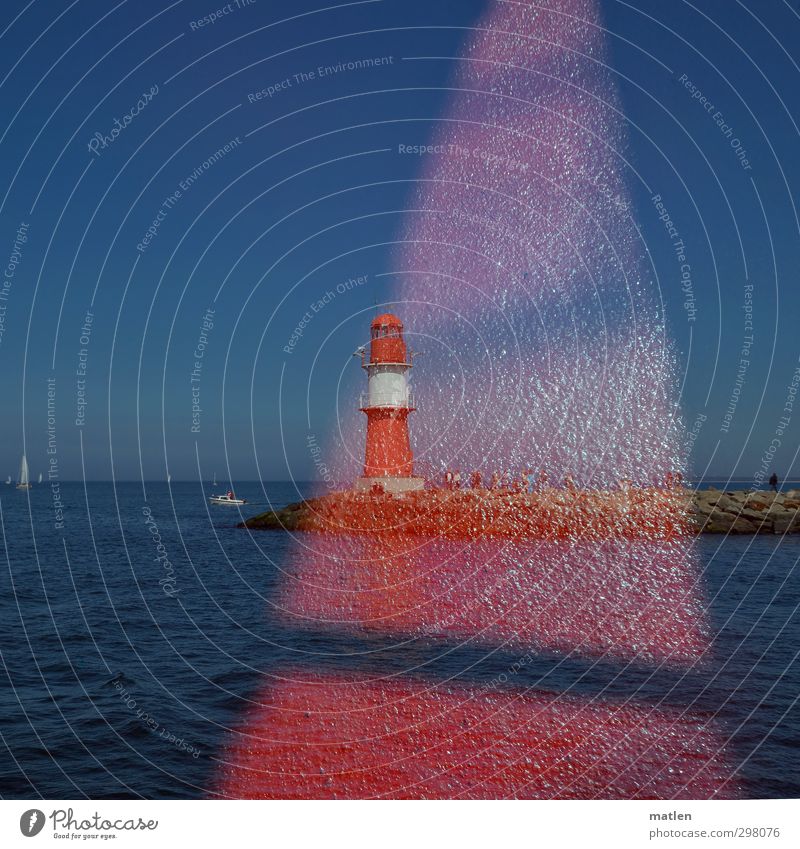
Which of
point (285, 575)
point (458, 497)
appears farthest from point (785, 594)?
point (285, 575)

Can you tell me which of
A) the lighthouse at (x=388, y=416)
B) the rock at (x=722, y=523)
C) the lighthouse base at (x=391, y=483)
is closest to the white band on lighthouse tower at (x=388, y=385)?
the lighthouse at (x=388, y=416)

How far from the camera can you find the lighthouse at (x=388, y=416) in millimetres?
46969

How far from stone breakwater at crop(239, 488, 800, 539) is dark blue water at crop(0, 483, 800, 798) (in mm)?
9288

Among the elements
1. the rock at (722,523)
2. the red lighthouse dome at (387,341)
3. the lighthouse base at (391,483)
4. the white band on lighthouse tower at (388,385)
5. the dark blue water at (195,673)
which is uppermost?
the red lighthouse dome at (387,341)

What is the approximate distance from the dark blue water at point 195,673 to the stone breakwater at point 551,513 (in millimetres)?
9288

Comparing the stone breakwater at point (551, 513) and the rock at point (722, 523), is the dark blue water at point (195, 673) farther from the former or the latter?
the rock at point (722, 523)

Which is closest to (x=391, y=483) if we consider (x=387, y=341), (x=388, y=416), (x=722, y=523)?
(x=388, y=416)

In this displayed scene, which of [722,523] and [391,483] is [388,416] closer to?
[391,483]

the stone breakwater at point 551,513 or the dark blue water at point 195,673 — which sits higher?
the stone breakwater at point 551,513

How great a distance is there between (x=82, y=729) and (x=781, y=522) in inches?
2187

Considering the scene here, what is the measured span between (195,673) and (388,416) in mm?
29483

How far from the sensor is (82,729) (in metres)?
15.2

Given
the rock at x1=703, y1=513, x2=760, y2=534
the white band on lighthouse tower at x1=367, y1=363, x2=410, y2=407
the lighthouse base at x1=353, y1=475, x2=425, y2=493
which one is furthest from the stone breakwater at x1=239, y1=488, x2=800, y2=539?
the white band on lighthouse tower at x1=367, y1=363, x2=410, y2=407

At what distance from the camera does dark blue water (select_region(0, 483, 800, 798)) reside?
516 inches
